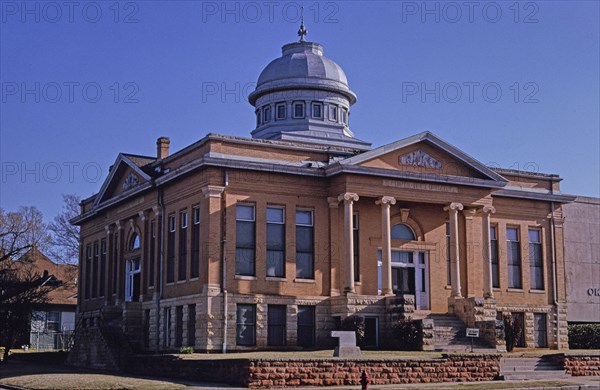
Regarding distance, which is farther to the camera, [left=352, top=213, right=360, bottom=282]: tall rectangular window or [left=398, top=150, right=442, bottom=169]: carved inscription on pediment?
[left=398, top=150, right=442, bottom=169]: carved inscription on pediment

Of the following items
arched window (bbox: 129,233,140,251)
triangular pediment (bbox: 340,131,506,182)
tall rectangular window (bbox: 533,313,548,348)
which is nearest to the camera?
triangular pediment (bbox: 340,131,506,182)

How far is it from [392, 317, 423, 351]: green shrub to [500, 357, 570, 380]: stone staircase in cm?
477

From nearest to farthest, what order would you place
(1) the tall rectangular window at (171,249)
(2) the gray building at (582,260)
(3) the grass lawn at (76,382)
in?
1. (3) the grass lawn at (76,382)
2. (1) the tall rectangular window at (171,249)
3. (2) the gray building at (582,260)

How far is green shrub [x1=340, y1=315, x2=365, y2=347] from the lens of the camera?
4206 cm

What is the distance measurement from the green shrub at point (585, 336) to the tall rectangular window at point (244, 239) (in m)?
19.6

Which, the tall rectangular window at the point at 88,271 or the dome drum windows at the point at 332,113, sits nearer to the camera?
the dome drum windows at the point at 332,113

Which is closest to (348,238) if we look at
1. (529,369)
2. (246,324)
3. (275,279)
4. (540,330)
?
(275,279)

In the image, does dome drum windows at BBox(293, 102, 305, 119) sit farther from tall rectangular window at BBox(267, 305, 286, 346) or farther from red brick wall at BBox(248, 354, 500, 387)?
red brick wall at BBox(248, 354, 500, 387)

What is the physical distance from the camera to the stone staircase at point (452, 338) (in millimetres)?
42375

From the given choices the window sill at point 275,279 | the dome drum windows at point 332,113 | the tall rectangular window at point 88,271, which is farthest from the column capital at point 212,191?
the tall rectangular window at point 88,271

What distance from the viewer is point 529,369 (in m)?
37.5

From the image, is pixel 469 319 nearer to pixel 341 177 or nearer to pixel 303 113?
pixel 341 177

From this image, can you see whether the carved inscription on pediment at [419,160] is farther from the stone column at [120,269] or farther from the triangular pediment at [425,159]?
the stone column at [120,269]

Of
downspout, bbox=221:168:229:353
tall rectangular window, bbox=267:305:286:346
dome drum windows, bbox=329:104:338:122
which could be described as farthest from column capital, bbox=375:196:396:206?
dome drum windows, bbox=329:104:338:122
